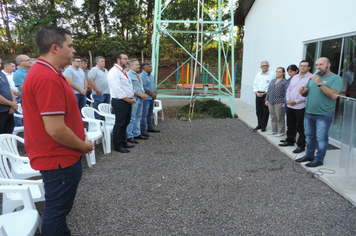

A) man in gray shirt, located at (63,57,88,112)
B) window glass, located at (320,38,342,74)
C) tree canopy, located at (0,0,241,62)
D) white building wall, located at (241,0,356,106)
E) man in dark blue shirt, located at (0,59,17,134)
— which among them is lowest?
man in dark blue shirt, located at (0,59,17,134)

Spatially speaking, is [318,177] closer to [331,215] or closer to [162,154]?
[331,215]

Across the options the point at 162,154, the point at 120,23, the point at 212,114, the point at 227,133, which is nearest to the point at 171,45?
the point at 120,23

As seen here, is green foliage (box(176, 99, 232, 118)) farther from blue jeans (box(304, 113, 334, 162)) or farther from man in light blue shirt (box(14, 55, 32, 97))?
man in light blue shirt (box(14, 55, 32, 97))

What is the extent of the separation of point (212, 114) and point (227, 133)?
6.97 ft

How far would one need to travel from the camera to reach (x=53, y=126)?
4.75 feet

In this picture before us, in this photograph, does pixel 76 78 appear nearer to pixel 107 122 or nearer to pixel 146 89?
pixel 107 122

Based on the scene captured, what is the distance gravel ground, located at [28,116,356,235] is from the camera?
239 cm

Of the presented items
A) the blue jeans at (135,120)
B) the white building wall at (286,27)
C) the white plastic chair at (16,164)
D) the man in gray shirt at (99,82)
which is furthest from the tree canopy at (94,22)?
the white plastic chair at (16,164)

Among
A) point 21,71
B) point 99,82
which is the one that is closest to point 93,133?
point 99,82

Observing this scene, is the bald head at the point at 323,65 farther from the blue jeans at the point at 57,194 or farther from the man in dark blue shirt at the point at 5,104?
the man in dark blue shirt at the point at 5,104

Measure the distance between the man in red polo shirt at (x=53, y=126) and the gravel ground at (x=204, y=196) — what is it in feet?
2.77

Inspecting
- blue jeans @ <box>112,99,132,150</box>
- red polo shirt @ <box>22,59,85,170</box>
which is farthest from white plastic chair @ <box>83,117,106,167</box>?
red polo shirt @ <box>22,59,85,170</box>

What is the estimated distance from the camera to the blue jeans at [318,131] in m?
3.60

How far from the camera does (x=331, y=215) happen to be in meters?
2.60
